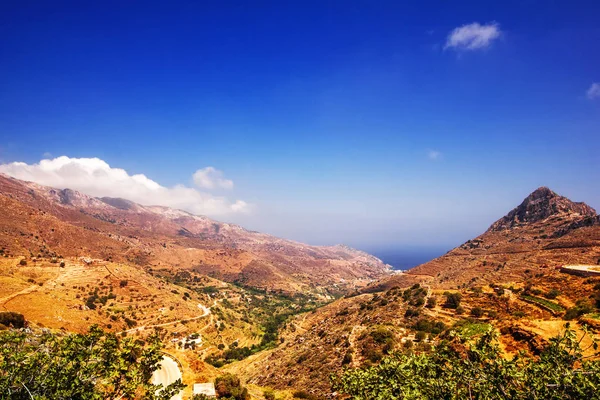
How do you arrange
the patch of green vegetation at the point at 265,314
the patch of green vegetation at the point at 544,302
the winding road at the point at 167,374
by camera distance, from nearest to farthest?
the patch of green vegetation at the point at 544,302 → the winding road at the point at 167,374 → the patch of green vegetation at the point at 265,314

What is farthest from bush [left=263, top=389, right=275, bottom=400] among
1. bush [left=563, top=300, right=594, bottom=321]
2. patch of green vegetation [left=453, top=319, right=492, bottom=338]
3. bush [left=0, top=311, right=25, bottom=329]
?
bush [left=0, top=311, right=25, bottom=329]

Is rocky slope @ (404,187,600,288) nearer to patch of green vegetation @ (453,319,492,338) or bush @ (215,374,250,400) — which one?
patch of green vegetation @ (453,319,492,338)

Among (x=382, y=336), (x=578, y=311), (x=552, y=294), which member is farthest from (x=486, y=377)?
(x=552, y=294)

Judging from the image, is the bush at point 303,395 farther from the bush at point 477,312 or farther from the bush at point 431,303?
the bush at point 431,303

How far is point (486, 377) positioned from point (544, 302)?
3547 centimetres

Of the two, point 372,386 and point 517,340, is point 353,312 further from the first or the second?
point 372,386

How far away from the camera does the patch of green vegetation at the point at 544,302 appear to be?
36.0m

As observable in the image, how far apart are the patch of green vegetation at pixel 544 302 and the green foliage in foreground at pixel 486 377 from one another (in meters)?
29.1

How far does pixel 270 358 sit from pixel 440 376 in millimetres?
51330

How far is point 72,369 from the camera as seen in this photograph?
46.8ft

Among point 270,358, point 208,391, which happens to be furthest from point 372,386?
point 270,358

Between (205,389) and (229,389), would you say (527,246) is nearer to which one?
(229,389)

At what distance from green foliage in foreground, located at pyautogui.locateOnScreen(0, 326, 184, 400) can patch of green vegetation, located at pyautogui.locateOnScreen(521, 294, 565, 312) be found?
145ft

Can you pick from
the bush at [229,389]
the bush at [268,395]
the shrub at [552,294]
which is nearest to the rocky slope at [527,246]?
the shrub at [552,294]
